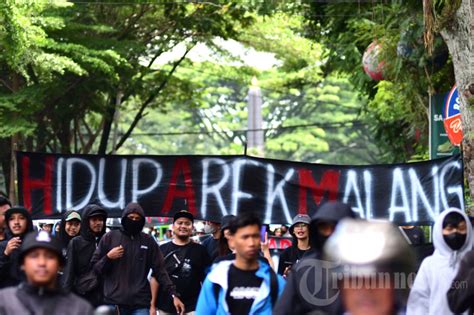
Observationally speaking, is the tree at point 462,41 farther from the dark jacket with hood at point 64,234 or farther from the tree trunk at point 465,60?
the dark jacket with hood at point 64,234

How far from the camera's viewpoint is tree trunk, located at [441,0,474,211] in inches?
506

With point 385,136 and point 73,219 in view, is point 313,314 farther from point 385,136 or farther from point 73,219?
point 385,136

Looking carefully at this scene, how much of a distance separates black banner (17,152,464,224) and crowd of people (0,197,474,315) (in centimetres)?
40

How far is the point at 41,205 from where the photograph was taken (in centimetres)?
1288

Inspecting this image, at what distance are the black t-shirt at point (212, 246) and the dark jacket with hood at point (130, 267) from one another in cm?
103

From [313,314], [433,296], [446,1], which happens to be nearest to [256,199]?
[446,1]

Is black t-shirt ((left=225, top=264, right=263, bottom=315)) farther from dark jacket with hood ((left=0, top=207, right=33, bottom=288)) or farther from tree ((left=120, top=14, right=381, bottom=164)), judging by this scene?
tree ((left=120, top=14, right=381, bottom=164))

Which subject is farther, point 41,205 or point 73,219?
point 41,205

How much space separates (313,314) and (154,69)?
23.1 meters

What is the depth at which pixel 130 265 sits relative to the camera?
11.5 metres

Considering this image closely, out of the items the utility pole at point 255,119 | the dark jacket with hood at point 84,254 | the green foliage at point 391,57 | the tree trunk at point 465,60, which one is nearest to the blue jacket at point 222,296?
the dark jacket with hood at point 84,254

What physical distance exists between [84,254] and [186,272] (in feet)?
4.14

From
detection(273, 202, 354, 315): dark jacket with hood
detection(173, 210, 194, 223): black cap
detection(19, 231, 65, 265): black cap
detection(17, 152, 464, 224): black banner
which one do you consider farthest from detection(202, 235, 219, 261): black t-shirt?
detection(19, 231, 65, 265): black cap

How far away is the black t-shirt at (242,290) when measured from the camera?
7.82m
